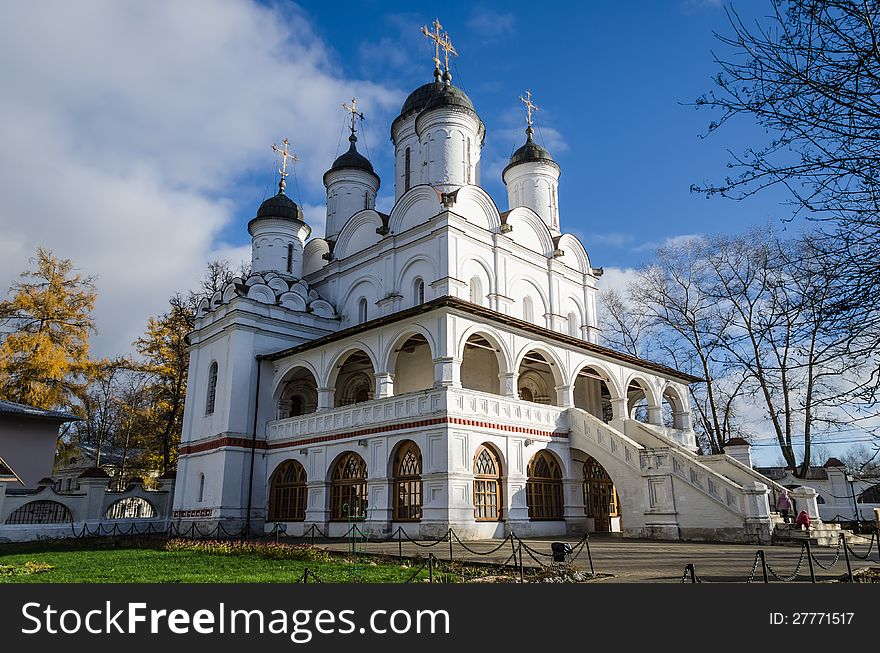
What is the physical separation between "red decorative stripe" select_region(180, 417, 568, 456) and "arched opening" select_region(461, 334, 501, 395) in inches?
119

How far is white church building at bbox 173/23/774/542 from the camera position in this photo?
17.2m

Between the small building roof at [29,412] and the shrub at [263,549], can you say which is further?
the small building roof at [29,412]

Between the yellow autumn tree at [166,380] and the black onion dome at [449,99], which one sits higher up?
the black onion dome at [449,99]

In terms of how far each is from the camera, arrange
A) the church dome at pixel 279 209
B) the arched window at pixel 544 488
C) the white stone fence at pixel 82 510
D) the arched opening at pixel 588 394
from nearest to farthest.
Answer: the arched window at pixel 544 488, the white stone fence at pixel 82 510, the arched opening at pixel 588 394, the church dome at pixel 279 209

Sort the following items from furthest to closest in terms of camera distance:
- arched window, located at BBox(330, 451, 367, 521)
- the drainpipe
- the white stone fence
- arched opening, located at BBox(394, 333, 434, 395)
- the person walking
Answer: the drainpipe → the white stone fence → arched opening, located at BBox(394, 333, 434, 395) → arched window, located at BBox(330, 451, 367, 521) → the person walking

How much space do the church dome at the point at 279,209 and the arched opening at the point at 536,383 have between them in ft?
40.2

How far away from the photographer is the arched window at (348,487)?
1920 cm

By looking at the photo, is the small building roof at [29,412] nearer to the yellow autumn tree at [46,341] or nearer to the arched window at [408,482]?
the yellow autumn tree at [46,341]

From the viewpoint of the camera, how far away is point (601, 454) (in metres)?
18.9

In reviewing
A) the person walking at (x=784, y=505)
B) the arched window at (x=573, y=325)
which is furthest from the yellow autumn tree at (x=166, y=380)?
the person walking at (x=784, y=505)

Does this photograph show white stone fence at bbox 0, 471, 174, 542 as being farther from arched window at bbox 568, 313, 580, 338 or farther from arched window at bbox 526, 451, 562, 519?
arched window at bbox 568, 313, 580, 338

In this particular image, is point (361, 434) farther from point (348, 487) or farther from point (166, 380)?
point (166, 380)

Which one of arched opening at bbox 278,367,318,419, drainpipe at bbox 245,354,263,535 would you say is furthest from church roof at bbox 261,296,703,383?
arched opening at bbox 278,367,318,419
